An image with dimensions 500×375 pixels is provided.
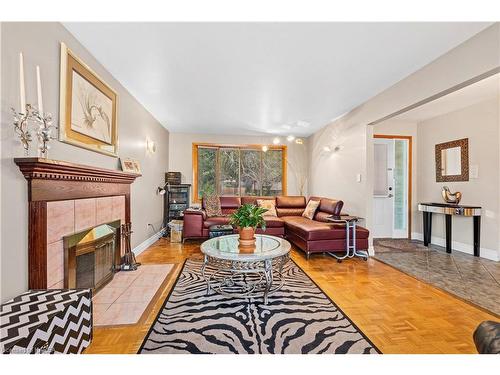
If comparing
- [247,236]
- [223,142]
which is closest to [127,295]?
[247,236]

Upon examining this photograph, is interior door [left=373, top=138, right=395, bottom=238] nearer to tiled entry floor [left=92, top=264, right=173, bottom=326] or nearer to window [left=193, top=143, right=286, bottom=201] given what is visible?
window [left=193, top=143, right=286, bottom=201]

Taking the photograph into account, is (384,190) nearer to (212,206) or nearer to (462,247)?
(462,247)

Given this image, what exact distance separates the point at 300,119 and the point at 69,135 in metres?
3.75

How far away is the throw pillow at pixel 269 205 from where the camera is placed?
5.10 metres

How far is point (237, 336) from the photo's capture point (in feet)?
5.48

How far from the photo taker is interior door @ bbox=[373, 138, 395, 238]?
16.3 feet

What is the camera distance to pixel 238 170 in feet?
20.1

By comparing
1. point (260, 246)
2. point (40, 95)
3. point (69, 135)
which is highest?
point (40, 95)

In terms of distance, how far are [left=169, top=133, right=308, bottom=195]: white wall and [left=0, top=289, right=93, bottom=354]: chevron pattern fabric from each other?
4.48m

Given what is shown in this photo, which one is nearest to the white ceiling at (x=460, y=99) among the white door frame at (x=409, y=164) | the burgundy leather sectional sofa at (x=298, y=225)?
the white door frame at (x=409, y=164)

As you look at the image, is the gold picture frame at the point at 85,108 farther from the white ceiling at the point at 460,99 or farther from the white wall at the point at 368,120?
the white ceiling at the point at 460,99

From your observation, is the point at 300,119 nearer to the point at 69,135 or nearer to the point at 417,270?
the point at 417,270
